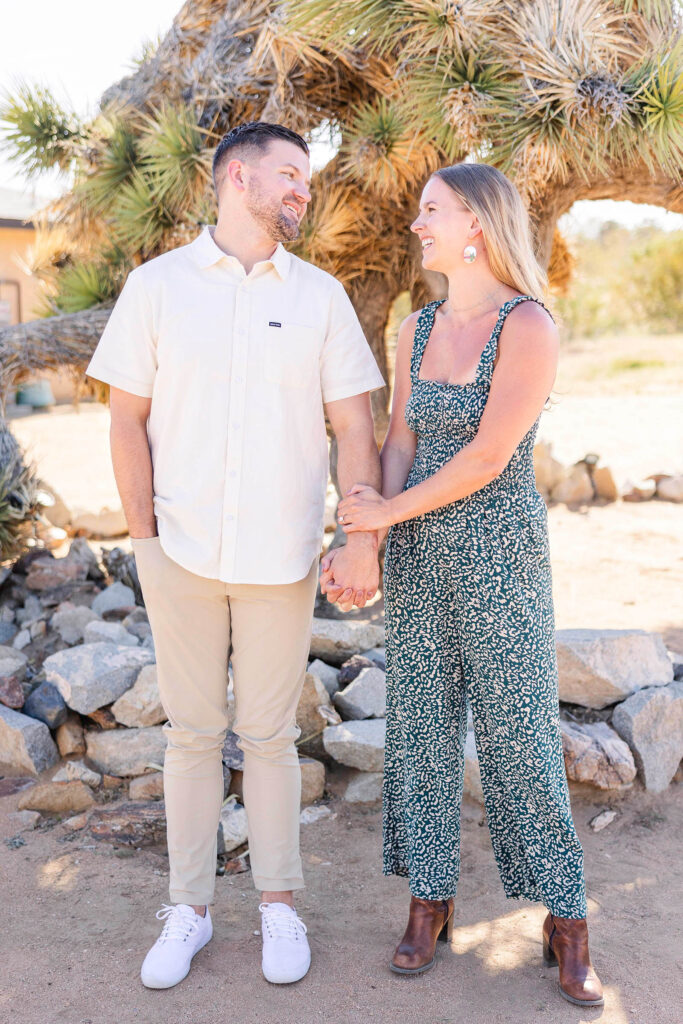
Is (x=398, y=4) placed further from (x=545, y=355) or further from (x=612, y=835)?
(x=612, y=835)

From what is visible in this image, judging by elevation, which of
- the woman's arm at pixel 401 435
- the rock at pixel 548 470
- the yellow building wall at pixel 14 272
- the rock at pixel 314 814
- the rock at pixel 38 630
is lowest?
the rock at pixel 314 814

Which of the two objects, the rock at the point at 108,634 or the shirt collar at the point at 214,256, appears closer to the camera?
the shirt collar at the point at 214,256

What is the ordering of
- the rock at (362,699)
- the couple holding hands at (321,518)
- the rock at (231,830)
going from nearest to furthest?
the couple holding hands at (321,518)
the rock at (231,830)
the rock at (362,699)

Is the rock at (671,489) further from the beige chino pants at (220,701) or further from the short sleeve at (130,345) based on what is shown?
the short sleeve at (130,345)

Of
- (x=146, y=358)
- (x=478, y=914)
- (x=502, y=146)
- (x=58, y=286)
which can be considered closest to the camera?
(x=146, y=358)

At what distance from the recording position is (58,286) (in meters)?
6.01

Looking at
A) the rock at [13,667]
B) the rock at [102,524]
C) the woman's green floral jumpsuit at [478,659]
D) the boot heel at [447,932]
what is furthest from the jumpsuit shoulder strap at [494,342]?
the rock at [102,524]

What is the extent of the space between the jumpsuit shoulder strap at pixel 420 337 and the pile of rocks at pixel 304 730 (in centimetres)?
154

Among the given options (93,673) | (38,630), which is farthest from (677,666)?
(38,630)

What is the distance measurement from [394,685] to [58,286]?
14.5 feet

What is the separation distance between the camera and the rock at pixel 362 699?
3.78m

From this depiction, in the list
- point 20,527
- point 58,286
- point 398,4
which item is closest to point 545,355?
point 398,4

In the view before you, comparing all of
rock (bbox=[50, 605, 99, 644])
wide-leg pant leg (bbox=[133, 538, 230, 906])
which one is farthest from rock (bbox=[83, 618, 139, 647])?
wide-leg pant leg (bbox=[133, 538, 230, 906])

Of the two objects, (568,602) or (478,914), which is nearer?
(478,914)
